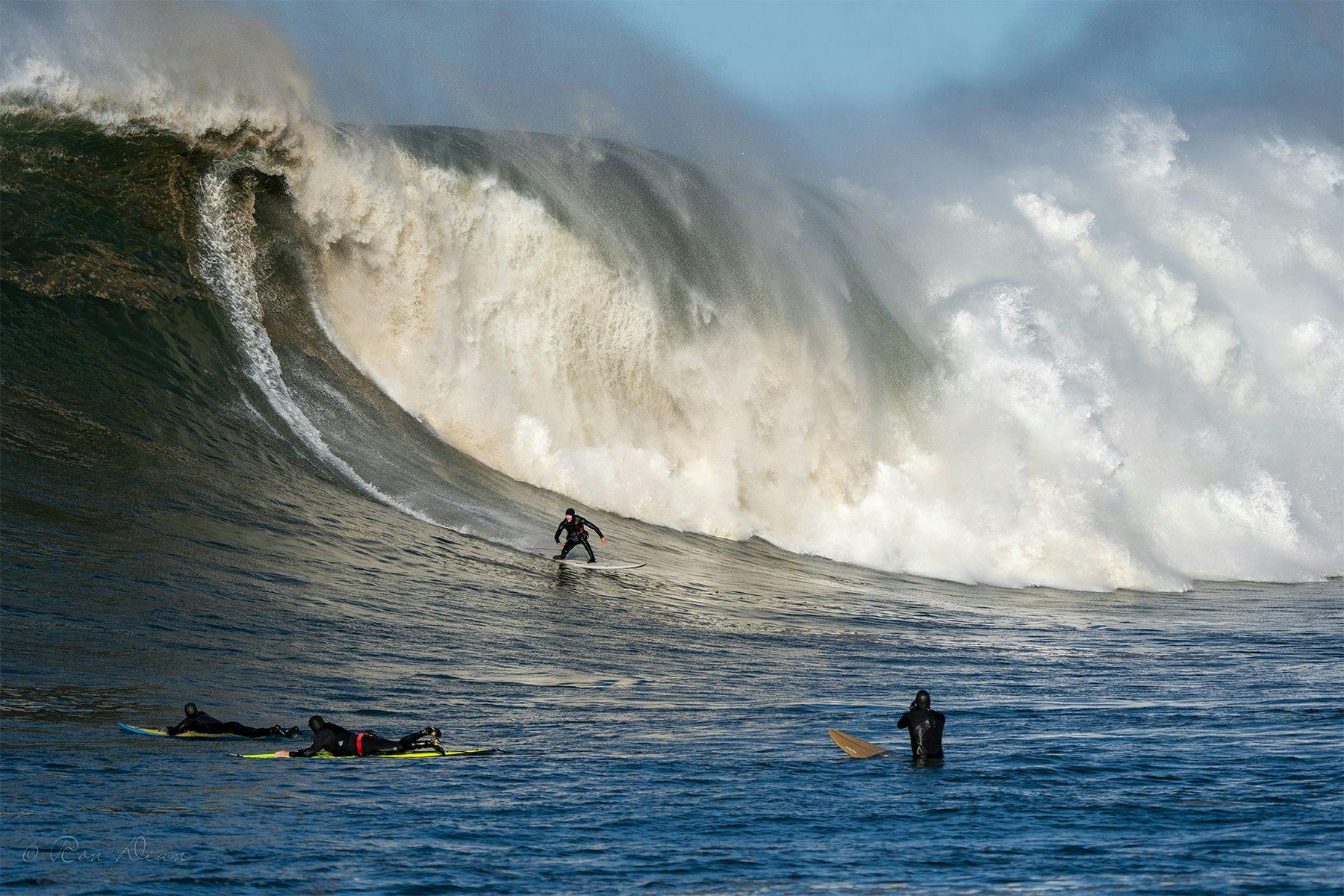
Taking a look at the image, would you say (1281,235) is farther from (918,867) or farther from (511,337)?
(918,867)

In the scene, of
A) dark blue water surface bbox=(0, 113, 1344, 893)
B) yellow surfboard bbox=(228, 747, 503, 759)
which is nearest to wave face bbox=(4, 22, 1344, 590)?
dark blue water surface bbox=(0, 113, 1344, 893)

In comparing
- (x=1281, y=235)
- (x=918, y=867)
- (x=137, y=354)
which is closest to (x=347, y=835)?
(x=918, y=867)

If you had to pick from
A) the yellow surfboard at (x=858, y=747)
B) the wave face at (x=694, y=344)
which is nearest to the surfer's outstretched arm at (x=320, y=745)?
the yellow surfboard at (x=858, y=747)

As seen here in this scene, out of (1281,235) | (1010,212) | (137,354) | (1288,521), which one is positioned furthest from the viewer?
(1281,235)

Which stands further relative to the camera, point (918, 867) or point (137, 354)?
point (137, 354)
